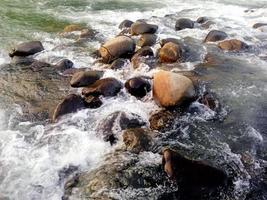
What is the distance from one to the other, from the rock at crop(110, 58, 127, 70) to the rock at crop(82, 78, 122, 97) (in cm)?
97

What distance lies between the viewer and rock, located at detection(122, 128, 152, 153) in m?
6.17

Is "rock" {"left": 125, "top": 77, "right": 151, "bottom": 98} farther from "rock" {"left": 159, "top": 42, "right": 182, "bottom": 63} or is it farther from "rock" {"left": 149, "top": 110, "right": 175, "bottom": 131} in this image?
"rock" {"left": 159, "top": 42, "right": 182, "bottom": 63}

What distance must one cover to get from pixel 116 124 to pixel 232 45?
4.52 metres

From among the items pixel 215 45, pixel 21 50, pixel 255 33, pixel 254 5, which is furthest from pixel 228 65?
pixel 254 5

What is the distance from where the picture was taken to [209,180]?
18.0 ft

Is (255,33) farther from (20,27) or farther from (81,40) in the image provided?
(20,27)

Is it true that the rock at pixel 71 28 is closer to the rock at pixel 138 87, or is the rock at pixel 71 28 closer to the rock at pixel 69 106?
the rock at pixel 138 87

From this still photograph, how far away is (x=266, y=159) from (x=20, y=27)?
26.6 ft

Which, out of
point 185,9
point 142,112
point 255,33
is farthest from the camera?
point 185,9

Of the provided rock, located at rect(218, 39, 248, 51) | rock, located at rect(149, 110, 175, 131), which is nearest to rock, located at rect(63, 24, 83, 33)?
rock, located at rect(218, 39, 248, 51)

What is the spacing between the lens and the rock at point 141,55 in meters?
9.04

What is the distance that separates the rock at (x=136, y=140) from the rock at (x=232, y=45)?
4.30m

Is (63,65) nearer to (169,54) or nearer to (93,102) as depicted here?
(93,102)

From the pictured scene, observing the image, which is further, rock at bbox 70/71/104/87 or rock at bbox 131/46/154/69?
rock at bbox 131/46/154/69
